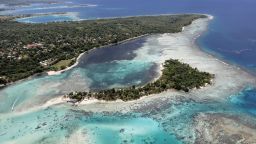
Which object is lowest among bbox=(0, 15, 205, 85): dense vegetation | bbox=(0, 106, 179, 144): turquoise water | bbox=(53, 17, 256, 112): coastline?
bbox=(0, 106, 179, 144): turquoise water

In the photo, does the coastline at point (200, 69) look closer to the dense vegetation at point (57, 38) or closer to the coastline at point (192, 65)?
the coastline at point (192, 65)

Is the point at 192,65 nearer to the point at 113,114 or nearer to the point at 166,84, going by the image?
the point at 166,84

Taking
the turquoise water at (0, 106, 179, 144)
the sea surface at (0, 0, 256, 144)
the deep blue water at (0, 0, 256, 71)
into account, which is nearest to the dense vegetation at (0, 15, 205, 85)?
the sea surface at (0, 0, 256, 144)

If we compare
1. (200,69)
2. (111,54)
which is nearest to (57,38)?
(111,54)

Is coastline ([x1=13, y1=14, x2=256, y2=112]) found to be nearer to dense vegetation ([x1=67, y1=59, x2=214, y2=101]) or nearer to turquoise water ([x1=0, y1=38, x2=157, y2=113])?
dense vegetation ([x1=67, y1=59, x2=214, y2=101])

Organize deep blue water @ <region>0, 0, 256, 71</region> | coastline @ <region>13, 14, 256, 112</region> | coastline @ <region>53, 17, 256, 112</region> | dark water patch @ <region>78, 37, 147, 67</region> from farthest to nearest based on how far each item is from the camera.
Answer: deep blue water @ <region>0, 0, 256, 71</region> → dark water patch @ <region>78, 37, 147, 67</region> → coastline @ <region>13, 14, 256, 112</region> → coastline @ <region>53, 17, 256, 112</region>

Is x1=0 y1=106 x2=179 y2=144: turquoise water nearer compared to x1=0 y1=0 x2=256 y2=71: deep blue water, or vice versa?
x1=0 y1=106 x2=179 y2=144: turquoise water

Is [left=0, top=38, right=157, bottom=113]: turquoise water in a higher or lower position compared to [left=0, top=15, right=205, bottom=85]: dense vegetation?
lower
